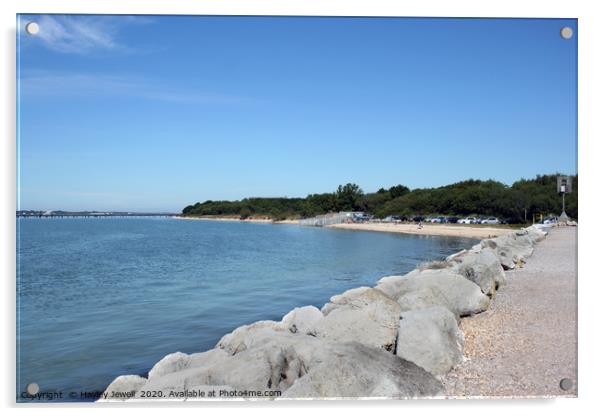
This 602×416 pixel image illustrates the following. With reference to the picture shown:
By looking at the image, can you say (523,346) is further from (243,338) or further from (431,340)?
(243,338)

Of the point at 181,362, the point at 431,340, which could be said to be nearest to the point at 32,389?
the point at 181,362

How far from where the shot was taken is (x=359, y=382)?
412 cm

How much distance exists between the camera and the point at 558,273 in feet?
27.8

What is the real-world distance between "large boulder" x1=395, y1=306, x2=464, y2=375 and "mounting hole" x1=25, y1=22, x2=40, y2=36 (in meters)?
4.63

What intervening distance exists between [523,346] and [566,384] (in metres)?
0.65

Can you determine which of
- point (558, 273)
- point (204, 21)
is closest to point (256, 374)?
point (204, 21)

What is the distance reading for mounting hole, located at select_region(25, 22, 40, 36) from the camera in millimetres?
4652

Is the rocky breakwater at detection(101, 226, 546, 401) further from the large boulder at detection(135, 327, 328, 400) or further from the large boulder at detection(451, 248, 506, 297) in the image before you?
the large boulder at detection(451, 248, 506, 297)

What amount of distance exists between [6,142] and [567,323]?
237 inches

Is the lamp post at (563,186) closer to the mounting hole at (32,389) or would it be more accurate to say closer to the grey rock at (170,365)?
the grey rock at (170,365)

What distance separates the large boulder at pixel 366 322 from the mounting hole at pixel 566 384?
1613 mm

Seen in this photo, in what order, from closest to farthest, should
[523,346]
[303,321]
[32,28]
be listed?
[32,28] < [523,346] < [303,321]

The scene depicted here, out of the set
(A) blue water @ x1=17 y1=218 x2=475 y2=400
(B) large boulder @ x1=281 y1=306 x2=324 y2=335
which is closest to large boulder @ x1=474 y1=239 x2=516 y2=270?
(A) blue water @ x1=17 y1=218 x2=475 y2=400
